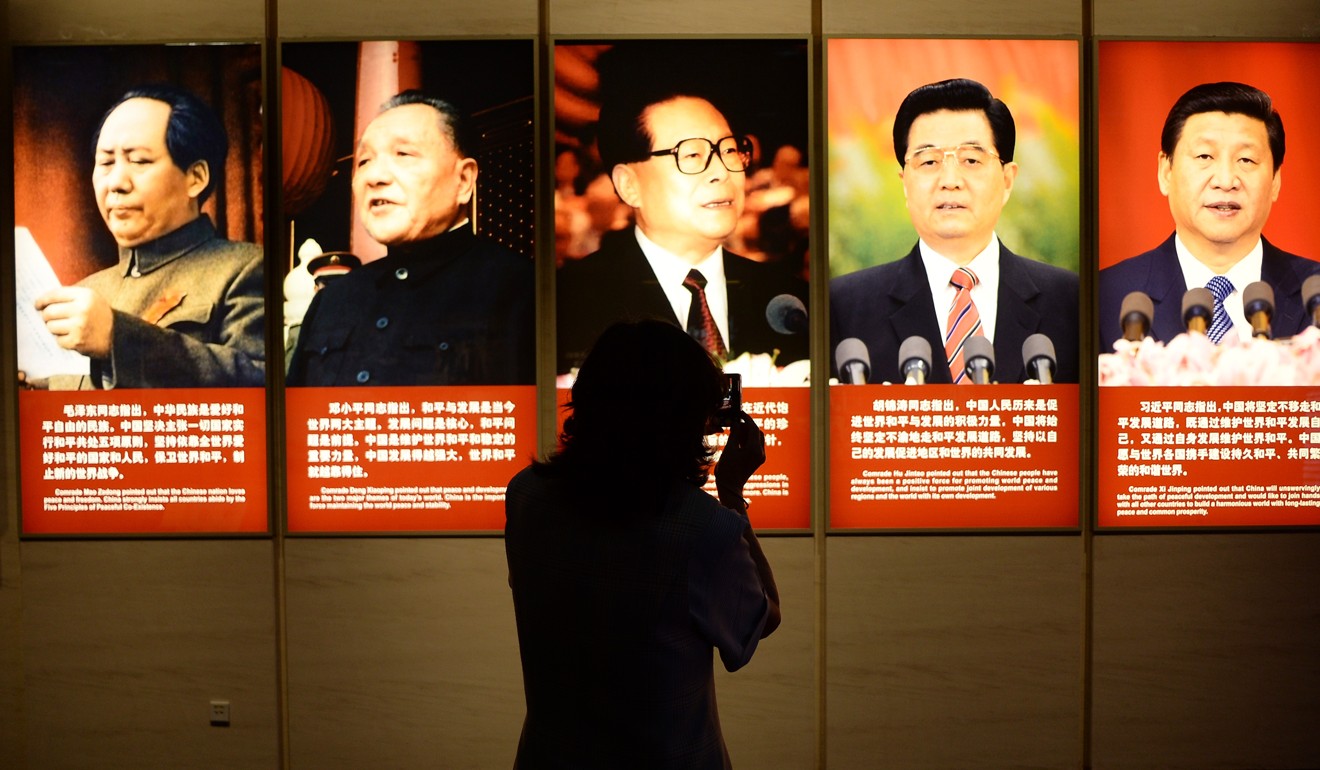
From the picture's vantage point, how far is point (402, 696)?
3.38 meters

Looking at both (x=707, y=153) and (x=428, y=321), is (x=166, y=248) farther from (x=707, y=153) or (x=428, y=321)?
(x=707, y=153)

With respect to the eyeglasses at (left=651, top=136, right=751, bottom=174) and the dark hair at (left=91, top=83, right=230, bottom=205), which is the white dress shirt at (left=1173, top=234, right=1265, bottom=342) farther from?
the dark hair at (left=91, top=83, right=230, bottom=205)

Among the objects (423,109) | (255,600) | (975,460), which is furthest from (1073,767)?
(423,109)

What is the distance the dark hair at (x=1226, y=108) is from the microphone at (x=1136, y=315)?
0.51 m

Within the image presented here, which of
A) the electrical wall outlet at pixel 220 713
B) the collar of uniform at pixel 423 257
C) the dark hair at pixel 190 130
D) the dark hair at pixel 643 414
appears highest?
the dark hair at pixel 190 130

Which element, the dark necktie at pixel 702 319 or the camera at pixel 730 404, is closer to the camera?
the camera at pixel 730 404

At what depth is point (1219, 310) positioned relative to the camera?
336 cm

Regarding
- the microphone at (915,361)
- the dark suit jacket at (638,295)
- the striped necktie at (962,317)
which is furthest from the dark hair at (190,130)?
the striped necktie at (962,317)

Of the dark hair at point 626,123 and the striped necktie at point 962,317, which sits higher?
the dark hair at point 626,123

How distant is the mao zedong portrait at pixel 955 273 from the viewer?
3.32 metres

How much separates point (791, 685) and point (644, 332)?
2.17m

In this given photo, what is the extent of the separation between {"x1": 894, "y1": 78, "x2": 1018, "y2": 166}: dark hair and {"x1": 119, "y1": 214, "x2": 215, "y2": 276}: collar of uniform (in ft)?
7.86

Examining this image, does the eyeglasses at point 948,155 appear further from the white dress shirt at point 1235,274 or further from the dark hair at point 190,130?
the dark hair at point 190,130
